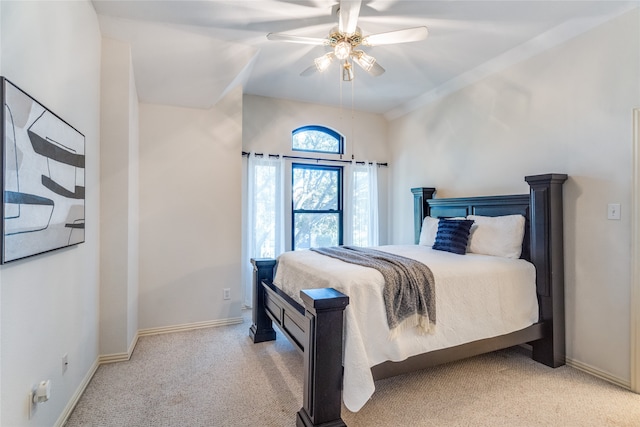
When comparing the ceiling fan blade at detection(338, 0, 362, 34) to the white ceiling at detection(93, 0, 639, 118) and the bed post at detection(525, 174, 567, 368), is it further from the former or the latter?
the bed post at detection(525, 174, 567, 368)

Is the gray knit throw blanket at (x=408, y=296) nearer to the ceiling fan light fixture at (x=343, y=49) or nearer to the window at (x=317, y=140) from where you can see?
the ceiling fan light fixture at (x=343, y=49)

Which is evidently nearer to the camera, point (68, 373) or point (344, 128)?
point (68, 373)

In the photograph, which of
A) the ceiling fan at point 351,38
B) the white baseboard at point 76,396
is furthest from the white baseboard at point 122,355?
the ceiling fan at point 351,38

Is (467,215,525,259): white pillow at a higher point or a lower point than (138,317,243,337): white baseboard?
higher

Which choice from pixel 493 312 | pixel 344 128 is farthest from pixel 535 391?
pixel 344 128

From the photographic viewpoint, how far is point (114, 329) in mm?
2680

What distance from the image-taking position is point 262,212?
426cm

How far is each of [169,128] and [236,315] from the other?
7.23ft

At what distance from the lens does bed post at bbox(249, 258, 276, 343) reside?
3080 mm

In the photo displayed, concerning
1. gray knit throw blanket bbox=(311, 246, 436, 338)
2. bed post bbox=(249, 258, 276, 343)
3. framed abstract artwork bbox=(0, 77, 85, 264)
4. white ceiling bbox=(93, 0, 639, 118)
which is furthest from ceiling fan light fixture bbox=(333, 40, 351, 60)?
bed post bbox=(249, 258, 276, 343)

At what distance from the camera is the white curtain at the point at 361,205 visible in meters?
4.81

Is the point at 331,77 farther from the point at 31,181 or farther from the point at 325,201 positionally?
the point at 31,181

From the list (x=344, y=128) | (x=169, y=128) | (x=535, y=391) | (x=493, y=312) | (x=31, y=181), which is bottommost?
(x=535, y=391)

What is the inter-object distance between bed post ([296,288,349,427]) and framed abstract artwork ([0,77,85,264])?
137cm
